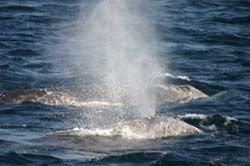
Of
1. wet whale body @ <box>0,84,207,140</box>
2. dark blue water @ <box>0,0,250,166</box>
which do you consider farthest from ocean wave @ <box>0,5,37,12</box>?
wet whale body @ <box>0,84,207,140</box>

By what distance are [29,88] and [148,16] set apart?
15140mm

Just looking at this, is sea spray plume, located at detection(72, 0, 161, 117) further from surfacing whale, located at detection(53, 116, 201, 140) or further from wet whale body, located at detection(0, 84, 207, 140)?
surfacing whale, located at detection(53, 116, 201, 140)

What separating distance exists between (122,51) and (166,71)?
2.45 meters

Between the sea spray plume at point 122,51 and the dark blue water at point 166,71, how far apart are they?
620 millimetres

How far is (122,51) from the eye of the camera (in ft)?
109

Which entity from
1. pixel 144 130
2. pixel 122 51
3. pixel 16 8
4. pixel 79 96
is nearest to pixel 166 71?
pixel 122 51

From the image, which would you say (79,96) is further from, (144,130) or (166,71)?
(144,130)

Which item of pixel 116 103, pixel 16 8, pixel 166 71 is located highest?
pixel 16 8

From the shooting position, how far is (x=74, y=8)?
42.9 metres

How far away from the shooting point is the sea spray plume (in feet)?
89.1

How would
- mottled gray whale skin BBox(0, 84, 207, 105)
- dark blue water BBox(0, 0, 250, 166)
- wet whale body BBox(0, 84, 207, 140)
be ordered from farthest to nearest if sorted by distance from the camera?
mottled gray whale skin BBox(0, 84, 207, 105), wet whale body BBox(0, 84, 207, 140), dark blue water BBox(0, 0, 250, 166)

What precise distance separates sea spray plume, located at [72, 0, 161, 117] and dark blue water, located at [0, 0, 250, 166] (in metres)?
0.62

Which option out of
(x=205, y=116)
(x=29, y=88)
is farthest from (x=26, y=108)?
(x=205, y=116)

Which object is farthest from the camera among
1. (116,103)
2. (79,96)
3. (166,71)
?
(166,71)
